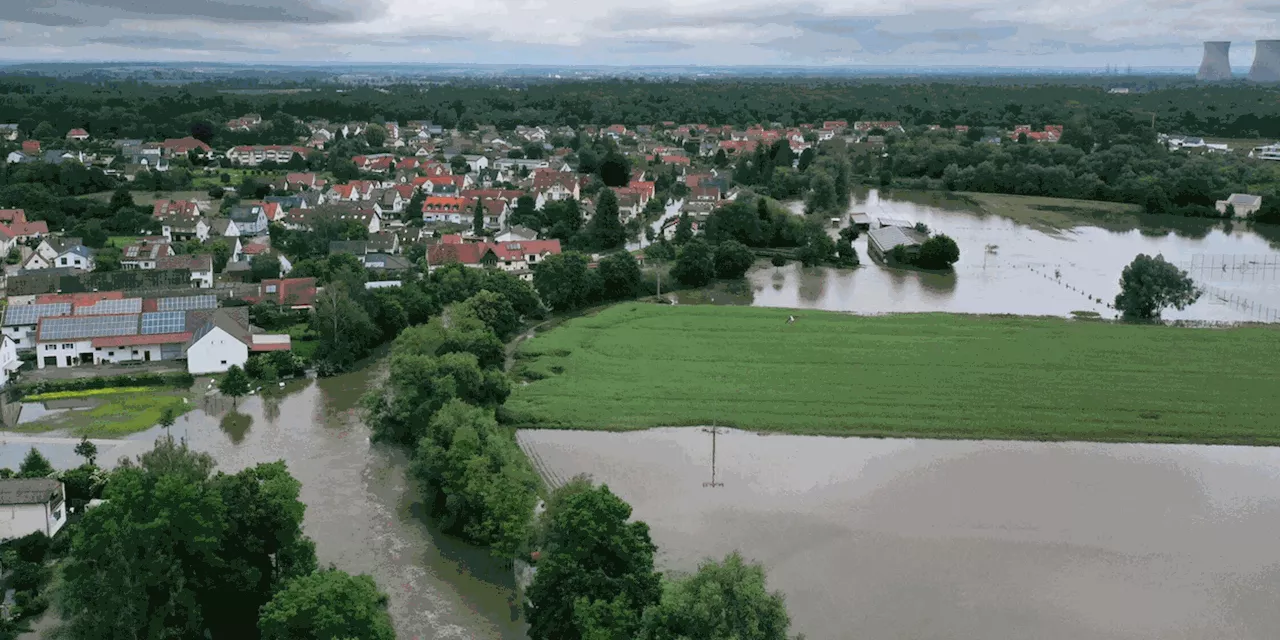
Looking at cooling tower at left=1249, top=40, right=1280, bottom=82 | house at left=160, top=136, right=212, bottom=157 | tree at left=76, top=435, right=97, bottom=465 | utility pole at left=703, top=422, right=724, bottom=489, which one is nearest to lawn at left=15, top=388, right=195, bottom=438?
tree at left=76, top=435, right=97, bottom=465

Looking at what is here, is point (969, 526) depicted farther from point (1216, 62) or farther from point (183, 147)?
point (1216, 62)

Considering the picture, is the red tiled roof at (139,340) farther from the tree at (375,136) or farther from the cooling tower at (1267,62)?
the cooling tower at (1267,62)

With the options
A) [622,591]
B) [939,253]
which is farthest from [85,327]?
[939,253]

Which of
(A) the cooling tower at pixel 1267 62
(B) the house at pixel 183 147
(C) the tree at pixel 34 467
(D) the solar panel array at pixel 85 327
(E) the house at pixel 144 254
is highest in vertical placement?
(A) the cooling tower at pixel 1267 62

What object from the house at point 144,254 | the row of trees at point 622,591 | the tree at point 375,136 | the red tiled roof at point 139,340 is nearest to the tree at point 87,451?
the red tiled roof at point 139,340

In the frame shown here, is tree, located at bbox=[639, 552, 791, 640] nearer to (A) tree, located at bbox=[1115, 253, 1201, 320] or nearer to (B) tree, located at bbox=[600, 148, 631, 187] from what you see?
(A) tree, located at bbox=[1115, 253, 1201, 320]
